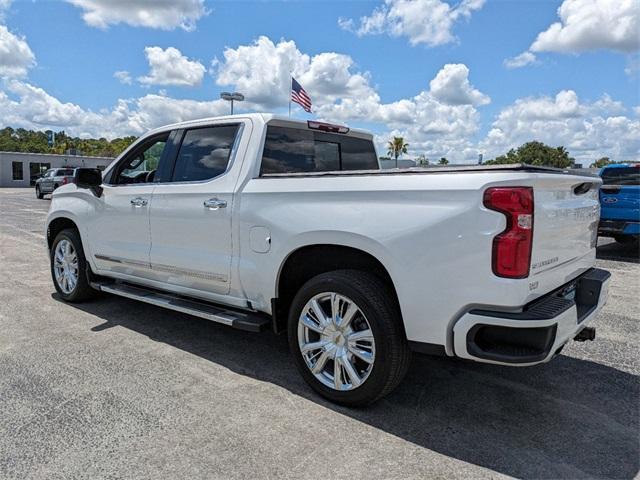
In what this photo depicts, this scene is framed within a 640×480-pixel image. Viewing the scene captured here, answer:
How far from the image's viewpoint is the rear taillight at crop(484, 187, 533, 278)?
2.48 metres

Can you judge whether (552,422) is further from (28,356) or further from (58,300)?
(58,300)

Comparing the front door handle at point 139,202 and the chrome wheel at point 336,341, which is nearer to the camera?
the chrome wheel at point 336,341

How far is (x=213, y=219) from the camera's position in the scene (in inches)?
150

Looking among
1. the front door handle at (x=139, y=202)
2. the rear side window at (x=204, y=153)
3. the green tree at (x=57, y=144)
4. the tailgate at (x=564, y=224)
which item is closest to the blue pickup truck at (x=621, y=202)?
the tailgate at (x=564, y=224)

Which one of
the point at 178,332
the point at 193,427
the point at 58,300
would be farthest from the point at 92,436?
the point at 58,300

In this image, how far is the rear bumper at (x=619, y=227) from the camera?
8.72 meters

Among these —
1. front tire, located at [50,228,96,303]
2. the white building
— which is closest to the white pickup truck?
front tire, located at [50,228,96,303]

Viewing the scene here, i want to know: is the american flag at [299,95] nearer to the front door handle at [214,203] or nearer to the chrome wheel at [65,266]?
the chrome wheel at [65,266]

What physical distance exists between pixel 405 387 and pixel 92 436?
82.0 inches

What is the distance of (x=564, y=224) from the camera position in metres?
2.90

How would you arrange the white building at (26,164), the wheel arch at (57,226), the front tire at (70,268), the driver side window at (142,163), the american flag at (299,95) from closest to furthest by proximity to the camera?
the driver side window at (142,163) < the front tire at (70,268) < the wheel arch at (57,226) < the american flag at (299,95) < the white building at (26,164)

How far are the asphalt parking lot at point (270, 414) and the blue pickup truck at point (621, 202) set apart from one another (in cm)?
508

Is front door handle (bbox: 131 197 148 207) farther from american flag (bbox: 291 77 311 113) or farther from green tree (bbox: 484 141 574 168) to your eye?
green tree (bbox: 484 141 574 168)

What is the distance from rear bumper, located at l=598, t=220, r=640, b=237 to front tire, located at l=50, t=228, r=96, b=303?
8.34 meters
